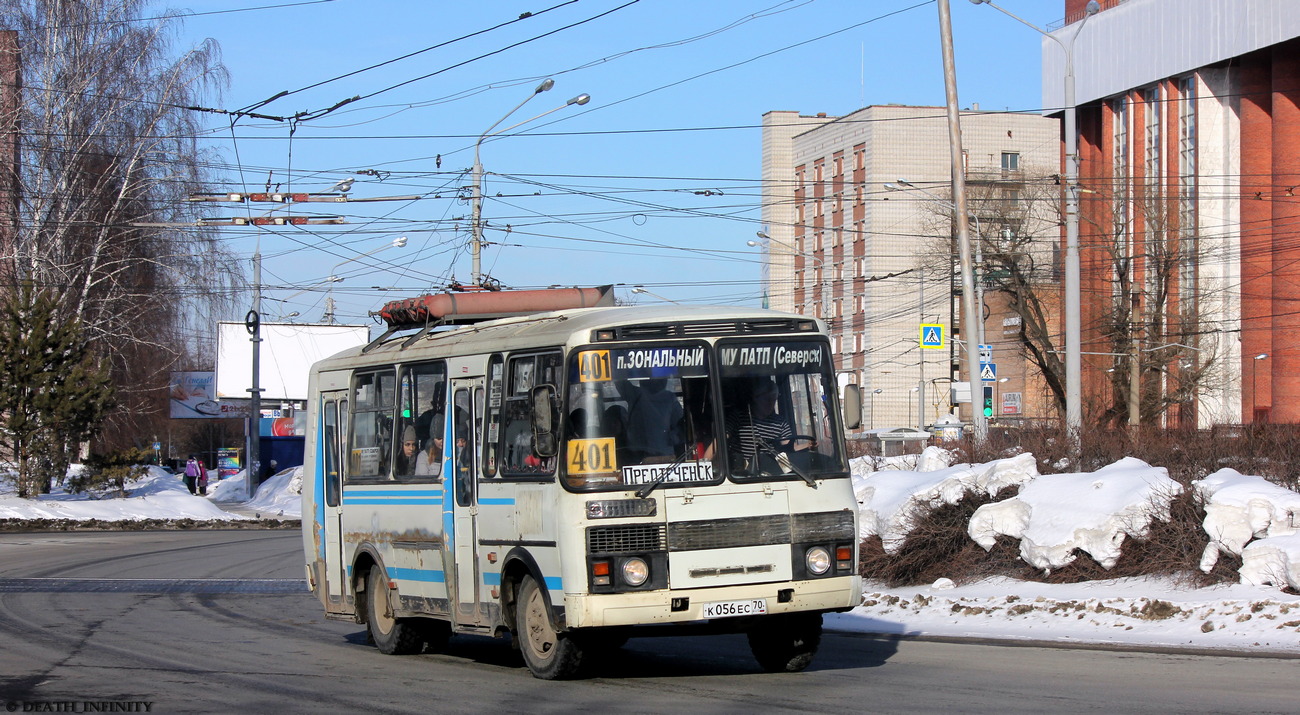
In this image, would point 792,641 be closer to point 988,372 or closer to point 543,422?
point 543,422

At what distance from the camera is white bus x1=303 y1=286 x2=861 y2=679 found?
970 centimetres

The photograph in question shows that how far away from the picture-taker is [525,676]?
35.2ft

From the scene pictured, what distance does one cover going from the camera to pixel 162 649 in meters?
12.6

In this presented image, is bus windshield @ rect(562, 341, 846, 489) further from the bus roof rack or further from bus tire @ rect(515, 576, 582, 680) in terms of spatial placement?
the bus roof rack

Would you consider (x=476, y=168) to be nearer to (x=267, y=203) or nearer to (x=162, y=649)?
(x=267, y=203)

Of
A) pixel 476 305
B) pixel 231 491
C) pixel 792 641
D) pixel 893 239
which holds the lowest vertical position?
pixel 231 491

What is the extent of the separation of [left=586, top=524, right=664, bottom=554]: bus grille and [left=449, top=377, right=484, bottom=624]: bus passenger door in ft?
6.03

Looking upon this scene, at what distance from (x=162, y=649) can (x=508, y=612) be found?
12.1ft

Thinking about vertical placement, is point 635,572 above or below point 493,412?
below

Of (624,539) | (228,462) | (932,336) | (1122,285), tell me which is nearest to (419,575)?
(624,539)

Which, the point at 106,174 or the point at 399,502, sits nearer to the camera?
the point at 399,502

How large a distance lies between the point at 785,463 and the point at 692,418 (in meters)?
0.73

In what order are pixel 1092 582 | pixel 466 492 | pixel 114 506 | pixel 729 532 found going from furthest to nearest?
pixel 114 506 → pixel 1092 582 → pixel 466 492 → pixel 729 532

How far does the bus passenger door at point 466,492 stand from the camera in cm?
1127
